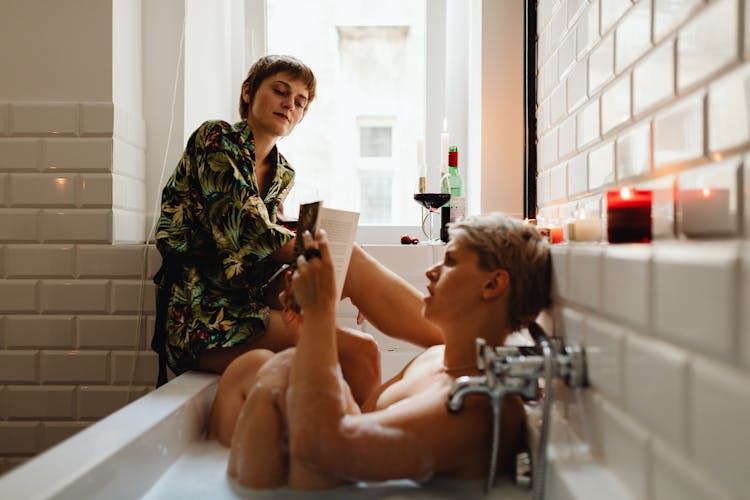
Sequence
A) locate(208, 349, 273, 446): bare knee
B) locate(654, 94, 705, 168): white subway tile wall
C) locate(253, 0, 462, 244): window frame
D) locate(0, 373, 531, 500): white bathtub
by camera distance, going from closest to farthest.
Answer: locate(654, 94, 705, 168): white subway tile wall < locate(0, 373, 531, 500): white bathtub < locate(208, 349, 273, 446): bare knee < locate(253, 0, 462, 244): window frame

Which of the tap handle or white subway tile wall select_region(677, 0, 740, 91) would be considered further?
the tap handle

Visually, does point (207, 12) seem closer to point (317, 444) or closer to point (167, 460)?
point (167, 460)

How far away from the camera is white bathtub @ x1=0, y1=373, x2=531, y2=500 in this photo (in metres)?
0.88

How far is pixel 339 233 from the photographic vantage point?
1.32 m

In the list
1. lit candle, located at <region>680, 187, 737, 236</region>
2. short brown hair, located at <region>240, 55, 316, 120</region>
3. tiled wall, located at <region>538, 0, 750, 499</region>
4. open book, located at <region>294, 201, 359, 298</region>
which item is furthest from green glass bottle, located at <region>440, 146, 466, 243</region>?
lit candle, located at <region>680, 187, 737, 236</region>

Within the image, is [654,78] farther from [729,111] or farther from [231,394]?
[231,394]

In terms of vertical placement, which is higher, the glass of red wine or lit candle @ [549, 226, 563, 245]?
the glass of red wine

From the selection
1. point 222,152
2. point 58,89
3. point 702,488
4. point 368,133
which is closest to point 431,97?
point 368,133

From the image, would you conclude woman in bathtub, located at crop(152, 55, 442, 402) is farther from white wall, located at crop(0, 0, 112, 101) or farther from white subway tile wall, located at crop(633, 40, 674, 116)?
white subway tile wall, located at crop(633, 40, 674, 116)

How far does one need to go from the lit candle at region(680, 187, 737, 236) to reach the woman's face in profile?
4.53 feet

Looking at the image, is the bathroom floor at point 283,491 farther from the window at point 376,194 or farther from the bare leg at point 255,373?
the window at point 376,194

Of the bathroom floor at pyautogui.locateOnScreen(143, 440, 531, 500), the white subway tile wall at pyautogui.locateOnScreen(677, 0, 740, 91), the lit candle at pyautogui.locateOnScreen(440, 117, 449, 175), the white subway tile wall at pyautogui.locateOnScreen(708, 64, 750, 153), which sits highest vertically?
the lit candle at pyautogui.locateOnScreen(440, 117, 449, 175)

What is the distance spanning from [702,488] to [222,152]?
141 centimetres

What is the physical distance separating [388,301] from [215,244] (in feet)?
1.62
